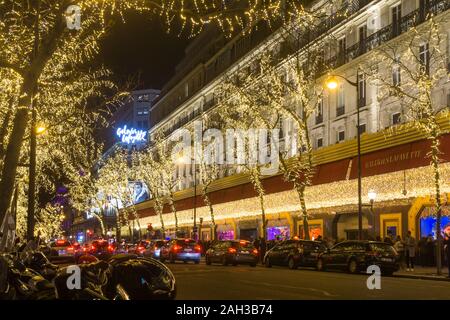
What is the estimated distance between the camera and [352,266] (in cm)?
2922

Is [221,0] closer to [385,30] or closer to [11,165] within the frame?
[11,165]

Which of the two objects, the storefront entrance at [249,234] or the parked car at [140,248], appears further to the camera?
the storefront entrance at [249,234]

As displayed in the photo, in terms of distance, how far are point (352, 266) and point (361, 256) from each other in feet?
2.43

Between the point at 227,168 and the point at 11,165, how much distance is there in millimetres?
43902

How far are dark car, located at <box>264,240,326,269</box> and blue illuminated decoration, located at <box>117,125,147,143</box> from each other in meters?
78.7

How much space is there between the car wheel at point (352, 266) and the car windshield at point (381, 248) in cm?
104

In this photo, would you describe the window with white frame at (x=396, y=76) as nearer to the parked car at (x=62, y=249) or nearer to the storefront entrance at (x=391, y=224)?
the storefront entrance at (x=391, y=224)

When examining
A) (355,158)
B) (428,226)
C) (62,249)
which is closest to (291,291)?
(428,226)

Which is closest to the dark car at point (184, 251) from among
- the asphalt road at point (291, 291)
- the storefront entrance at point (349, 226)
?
the storefront entrance at point (349, 226)

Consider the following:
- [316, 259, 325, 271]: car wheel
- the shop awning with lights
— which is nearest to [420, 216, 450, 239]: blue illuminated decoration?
the shop awning with lights

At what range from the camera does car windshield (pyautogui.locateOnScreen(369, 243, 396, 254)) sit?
28312mm

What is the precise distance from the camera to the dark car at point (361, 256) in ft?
92.1
